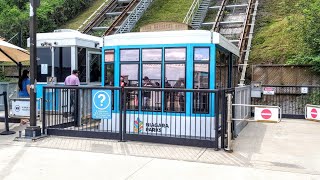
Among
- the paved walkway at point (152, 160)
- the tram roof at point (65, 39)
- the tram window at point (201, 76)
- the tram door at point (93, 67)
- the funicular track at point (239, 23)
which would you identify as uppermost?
the funicular track at point (239, 23)

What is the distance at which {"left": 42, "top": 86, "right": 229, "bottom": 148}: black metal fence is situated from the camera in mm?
8539

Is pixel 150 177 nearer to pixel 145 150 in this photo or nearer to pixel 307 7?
pixel 145 150

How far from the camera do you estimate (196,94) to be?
8797 mm

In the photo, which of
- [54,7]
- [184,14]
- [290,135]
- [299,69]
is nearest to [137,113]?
[290,135]

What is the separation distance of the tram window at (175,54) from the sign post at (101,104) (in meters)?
1.89

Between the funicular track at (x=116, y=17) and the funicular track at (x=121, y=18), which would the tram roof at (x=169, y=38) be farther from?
the funicular track at (x=116, y=17)

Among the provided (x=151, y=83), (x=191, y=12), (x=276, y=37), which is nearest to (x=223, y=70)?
(x=151, y=83)

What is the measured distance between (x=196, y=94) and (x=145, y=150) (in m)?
2.02

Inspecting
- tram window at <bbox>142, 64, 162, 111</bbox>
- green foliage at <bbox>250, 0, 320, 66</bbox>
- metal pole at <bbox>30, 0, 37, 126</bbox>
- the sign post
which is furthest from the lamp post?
green foliage at <bbox>250, 0, 320, 66</bbox>

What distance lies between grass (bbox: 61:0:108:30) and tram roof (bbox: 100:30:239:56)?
1791 centimetres

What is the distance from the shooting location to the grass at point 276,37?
56.7 ft

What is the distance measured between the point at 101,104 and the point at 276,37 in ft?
44.7

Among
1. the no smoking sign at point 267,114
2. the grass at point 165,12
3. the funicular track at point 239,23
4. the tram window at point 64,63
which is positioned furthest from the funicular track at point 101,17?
the no smoking sign at point 267,114

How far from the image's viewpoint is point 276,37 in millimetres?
19406
